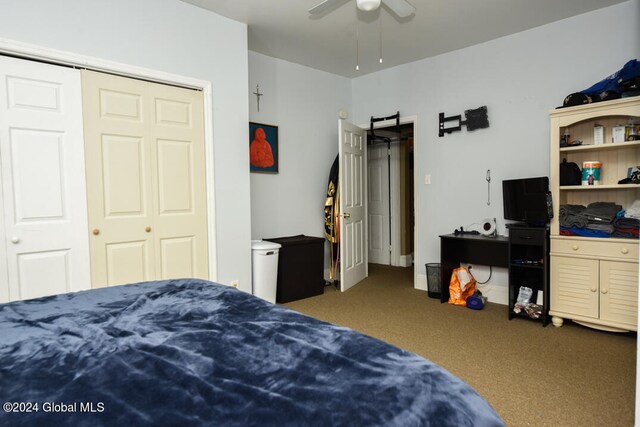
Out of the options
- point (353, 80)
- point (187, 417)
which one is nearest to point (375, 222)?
point (353, 80)

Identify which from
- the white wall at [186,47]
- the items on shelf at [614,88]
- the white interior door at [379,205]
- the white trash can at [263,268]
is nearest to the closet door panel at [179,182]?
the white wall at [186,47]

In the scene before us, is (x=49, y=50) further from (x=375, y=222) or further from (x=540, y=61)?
(x=375, y=222)

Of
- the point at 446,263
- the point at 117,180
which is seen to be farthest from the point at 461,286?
the point at 117,180

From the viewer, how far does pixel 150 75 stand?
287 cm

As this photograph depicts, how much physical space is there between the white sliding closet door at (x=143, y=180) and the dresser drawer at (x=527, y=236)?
2.76m

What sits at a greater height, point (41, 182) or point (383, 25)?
point (383, 25)

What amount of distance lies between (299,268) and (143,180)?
1.89 meters

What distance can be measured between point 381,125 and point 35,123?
143 inches

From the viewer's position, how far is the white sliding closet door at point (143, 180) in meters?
2.68

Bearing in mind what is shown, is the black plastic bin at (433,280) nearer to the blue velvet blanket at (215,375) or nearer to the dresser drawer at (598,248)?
the dresser drawer at (598,248)

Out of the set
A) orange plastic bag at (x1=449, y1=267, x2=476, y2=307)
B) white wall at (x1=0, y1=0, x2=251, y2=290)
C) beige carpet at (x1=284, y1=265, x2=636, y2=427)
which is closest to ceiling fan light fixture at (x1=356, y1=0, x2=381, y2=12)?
white wall at (x1=0, y1=0, x2=251, y2=290)

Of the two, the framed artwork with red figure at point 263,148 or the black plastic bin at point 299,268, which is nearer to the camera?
the black plastic bin at point 299,268

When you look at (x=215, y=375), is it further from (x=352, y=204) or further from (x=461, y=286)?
(x=352, y=204)

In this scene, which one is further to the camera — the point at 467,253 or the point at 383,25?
the point at 467,253
